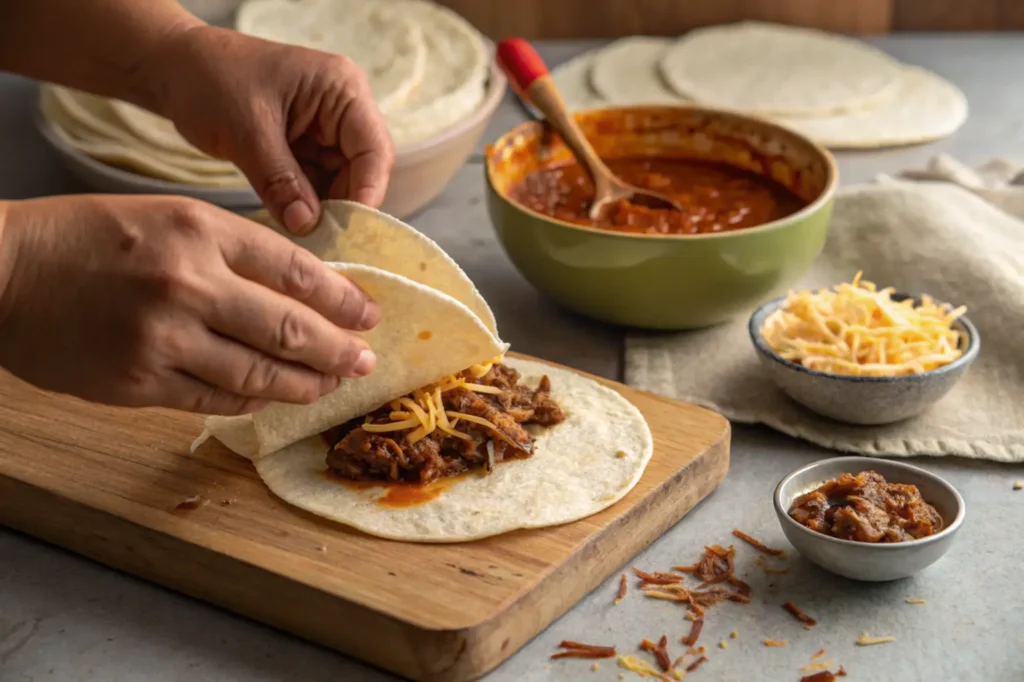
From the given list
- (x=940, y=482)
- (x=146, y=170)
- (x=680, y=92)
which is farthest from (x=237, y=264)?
(x=680, y=92)

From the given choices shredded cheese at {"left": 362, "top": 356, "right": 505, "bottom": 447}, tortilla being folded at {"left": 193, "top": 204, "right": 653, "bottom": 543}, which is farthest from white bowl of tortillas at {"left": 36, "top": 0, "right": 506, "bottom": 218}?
shredded cheese at {"left": 362, "top": 356, "right": 505, "bottom": 447}

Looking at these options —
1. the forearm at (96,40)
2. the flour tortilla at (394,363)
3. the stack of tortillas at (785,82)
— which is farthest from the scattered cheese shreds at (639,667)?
the stack of tortillas at (785,82)

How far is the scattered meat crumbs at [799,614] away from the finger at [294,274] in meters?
0.78

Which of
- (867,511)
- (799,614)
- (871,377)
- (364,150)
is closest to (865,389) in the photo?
(871,377)

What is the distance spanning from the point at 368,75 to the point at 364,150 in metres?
1.07

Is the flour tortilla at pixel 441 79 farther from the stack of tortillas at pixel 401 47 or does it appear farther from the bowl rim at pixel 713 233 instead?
the bowl rim at pixel 713 233

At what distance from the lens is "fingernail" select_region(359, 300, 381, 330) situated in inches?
73.7

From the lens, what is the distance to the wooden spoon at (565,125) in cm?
279

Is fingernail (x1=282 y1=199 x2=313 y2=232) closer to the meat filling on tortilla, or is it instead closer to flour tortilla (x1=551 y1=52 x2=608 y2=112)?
the meat filling on tortilla

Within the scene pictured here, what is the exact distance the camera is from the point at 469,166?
12.5 feet

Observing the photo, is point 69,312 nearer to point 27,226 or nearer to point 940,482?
point 27,226

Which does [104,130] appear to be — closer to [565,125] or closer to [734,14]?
[565,125]

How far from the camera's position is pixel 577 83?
14.0 feet

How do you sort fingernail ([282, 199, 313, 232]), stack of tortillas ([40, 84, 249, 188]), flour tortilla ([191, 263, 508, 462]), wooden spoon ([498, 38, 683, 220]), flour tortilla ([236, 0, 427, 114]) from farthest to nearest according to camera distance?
flour tortilla ([236, 0, 427, 114])
stack of tortillas ([40, 84, 249, 188])
wooden spoon ([498, 38, 683, 220])
fingernail ([282, 199, 313, 232])
flour tortilla ([191, 263, 508, 462])
